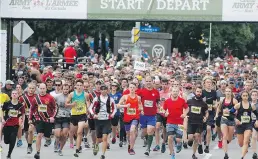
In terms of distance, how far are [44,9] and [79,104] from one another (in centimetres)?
896

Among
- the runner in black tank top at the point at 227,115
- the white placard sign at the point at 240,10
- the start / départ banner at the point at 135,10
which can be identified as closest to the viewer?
the runner in black tank top at the point at 227,115

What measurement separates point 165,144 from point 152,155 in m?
1.59

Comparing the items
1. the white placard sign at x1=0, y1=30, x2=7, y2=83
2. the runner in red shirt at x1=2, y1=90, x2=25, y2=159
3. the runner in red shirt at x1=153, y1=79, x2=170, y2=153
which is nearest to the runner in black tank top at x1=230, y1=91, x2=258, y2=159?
the runner in red shirt at x1=153, y1=79, x2=170, y2=153

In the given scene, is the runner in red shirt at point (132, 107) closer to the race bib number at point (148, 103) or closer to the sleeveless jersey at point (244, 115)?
the race bib number at point (148, 103)

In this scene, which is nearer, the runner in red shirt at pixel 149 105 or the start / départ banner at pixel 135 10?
the runner in red shirt at pixel 149 105

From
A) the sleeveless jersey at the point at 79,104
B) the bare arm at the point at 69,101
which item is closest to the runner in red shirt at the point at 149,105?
the sleeveless jersey at the point at 79,104

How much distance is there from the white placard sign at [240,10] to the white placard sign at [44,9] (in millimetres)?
4685

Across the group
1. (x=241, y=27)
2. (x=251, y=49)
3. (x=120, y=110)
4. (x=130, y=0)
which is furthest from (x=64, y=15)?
(x=251, y=49)

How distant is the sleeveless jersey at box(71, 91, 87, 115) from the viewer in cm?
1980

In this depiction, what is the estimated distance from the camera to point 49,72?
27.8 meters

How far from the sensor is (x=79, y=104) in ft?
65.1

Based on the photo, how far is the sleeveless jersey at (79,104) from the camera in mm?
19797

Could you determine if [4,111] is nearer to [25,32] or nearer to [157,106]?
[157,106]

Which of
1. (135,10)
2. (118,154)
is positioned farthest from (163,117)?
(135,10)
